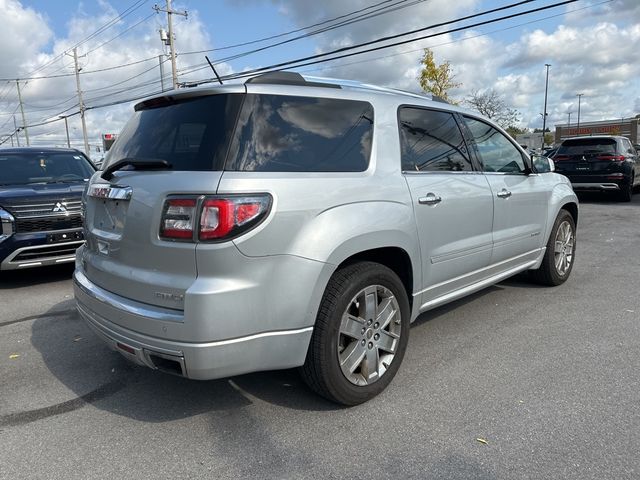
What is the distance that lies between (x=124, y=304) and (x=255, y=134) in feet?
3.84

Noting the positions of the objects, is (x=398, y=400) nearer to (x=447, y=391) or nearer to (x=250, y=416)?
(x=447, y=391)

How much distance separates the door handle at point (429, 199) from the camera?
3325 millimetres

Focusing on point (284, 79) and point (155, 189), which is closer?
point (155, 189)

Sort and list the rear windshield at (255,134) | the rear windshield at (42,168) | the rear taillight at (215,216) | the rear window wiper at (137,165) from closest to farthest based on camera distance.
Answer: the rear taillight at (215,216) < the rear windshield at (255,134) < the rear window wiper at (137,165) < the rear windshield at (42,168)

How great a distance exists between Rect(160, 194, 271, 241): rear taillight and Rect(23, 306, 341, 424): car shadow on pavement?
4.00 feet

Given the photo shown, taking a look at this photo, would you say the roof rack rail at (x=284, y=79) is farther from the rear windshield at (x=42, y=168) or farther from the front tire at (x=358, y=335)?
the rear windshield at (x=42, y=168)

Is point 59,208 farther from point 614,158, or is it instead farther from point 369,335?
point 614,158

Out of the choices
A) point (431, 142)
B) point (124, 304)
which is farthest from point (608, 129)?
point (124, 304)

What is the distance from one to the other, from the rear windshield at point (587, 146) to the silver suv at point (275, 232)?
1123 centimetres

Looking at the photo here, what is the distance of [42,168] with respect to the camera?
7.07 meters

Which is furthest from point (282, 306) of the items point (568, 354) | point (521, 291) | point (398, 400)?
point (521, 291)

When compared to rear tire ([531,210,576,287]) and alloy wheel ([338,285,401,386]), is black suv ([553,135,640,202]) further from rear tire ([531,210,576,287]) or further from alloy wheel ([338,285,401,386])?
alloy wheel ([338,285,401,386])

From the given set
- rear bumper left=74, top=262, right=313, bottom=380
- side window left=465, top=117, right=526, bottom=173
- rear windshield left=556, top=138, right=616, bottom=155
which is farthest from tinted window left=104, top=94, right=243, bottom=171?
rear windshield left=556, top=138, right=616, bottom=155

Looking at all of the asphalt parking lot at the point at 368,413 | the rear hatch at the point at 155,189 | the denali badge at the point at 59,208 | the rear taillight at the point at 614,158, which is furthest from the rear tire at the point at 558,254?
the rear taillight at the point at 614,158
